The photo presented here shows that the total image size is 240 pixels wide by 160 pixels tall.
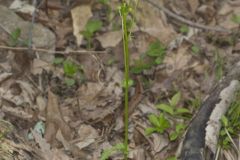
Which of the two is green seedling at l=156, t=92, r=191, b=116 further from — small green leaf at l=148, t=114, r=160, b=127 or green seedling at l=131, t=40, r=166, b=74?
green seedling at l=131, t=40, r=166, b=74

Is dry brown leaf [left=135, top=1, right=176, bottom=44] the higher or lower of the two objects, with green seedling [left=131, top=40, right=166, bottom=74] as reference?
higher

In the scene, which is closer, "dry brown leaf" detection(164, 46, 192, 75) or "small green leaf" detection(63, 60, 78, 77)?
"small green leaf" detection(63, 60, 78, 77)

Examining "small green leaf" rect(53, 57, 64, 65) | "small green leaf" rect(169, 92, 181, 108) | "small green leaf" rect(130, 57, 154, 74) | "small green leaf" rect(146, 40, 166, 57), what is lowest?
"small green leaf" rect(169, 92, 181, 108)

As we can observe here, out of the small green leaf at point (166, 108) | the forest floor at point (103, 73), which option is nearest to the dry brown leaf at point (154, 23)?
the forest floor at point (103, 73)

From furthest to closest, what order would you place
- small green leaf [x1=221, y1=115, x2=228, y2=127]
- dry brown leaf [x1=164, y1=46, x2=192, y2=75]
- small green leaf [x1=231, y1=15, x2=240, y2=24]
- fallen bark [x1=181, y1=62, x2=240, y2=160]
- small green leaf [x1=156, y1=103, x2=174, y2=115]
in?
small green leaf [x1=231, y1=15, x2=240, y2=24], dry brown leaf [x1=164, y1=46, x2=192, y2=75], small green leaf [x1=156, y1=103, x2=174, y2=115], small green leaf [x1=221, y1=115, x2=228, y2=127], fallen bark [x1=181, y1=62, x2=240, y2=160]

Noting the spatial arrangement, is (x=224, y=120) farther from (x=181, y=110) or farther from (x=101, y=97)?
(x=101, y=97)

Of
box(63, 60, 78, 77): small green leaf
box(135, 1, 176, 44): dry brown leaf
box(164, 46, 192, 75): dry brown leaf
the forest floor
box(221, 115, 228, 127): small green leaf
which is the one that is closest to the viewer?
box(221, 115, 228, 127): small green leaf

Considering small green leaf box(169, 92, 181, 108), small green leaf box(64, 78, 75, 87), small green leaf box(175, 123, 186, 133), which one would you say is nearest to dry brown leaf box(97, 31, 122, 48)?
small green leaf box(64, 78, 75, 87)
